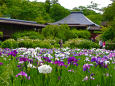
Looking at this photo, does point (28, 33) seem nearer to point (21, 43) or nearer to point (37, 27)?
point (37, 27)

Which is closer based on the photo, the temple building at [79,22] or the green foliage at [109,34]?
the green foliage at [109,34]

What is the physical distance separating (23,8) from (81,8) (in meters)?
45.5

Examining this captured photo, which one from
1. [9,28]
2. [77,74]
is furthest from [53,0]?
[77,74]

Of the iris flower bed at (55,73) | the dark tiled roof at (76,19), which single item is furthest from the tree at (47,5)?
the iris flower bed at (55,73)

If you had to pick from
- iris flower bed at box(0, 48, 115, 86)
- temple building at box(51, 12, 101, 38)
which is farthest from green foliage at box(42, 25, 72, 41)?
iris flower bed at box(0, 48, 115, 86)

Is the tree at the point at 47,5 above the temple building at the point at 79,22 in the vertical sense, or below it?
above

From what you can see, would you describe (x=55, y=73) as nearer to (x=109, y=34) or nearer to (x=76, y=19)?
(x=109, y=34)

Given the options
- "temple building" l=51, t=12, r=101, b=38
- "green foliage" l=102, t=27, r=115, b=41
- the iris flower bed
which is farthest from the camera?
"temple building" l=51, t=12, r=101, b=38

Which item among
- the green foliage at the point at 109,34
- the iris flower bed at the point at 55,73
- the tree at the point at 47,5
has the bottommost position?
the green foliage at the point at 109,34

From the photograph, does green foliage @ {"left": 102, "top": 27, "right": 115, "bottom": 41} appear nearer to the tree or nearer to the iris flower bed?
the iris flower bed

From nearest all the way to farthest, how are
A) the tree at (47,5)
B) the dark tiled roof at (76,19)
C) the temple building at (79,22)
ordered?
the temple building at (79,22) < the dark tiled roof at (76,19) < the tree at (47,5)

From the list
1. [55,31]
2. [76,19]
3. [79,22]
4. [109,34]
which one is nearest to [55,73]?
[55,31]

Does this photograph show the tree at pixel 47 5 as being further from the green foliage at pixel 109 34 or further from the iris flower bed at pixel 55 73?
the iris flower bed at pixel 55 73

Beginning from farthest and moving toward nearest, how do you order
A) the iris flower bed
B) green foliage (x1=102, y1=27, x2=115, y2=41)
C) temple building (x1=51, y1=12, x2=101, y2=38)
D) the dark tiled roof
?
the dark tiled roof < temple building (x1=51, y1=12, x2=101, y2=38) < green foliage (x1=102, y1=27, x2=115, y2=41) < the iris flower bed
